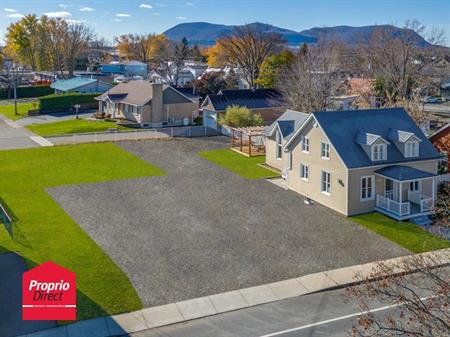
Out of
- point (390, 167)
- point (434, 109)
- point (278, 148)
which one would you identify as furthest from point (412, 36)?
point (390, 167)

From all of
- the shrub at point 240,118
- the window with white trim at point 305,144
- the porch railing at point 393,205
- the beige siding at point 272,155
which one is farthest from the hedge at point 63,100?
the porch railing at point 393,205

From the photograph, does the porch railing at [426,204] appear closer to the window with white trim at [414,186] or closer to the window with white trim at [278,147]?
the window with white trim at [414,186]

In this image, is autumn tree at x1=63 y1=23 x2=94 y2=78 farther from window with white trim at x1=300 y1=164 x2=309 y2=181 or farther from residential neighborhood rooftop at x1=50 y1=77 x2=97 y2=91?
window with white trim at x1=300 y1=164 x2=309 y2=181

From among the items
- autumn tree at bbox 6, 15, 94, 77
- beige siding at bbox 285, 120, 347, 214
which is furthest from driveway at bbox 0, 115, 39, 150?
autumn tree at bbox 6, 15, 94, 77

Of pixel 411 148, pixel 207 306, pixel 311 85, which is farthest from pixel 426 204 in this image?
pixel 311 85

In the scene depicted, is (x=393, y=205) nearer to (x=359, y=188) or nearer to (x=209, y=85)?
(x=359, y=188)

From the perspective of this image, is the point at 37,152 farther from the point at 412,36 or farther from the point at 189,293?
the point at 412,36
